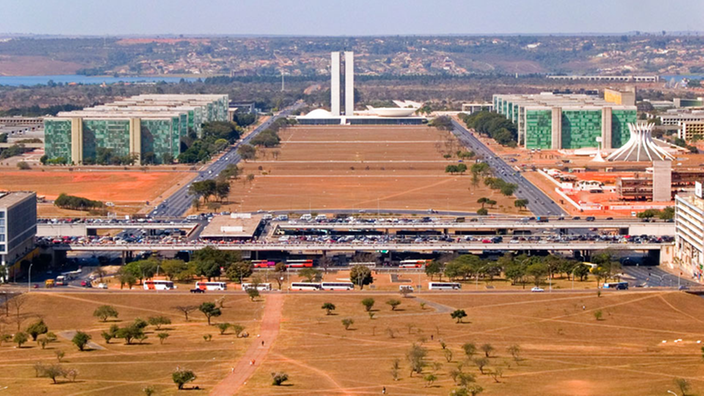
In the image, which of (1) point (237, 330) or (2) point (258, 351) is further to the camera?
(1) point (237, 330)

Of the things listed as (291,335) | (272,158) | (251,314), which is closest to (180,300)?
Result: (251,314)

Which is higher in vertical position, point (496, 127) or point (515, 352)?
point (496, 127)

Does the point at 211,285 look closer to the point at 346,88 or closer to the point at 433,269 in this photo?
the point at 433,269

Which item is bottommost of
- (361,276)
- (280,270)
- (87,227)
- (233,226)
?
(280,270)

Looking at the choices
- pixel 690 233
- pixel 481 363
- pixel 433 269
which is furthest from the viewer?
pixel 690 233

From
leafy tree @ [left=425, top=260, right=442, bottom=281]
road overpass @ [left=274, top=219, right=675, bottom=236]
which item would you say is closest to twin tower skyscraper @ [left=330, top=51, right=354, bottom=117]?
road overpass @ [left=274, top=219, right=675, bottom=236]

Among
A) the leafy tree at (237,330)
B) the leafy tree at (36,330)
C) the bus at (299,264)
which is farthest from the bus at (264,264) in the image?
the leafy tree at (36,330)

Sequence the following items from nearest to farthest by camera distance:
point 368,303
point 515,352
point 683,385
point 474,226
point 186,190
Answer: point 683,385 → point 515,352 → point 368,303 → point 474,226 → point 186,190

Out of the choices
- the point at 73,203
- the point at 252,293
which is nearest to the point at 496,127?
the point at 73,203

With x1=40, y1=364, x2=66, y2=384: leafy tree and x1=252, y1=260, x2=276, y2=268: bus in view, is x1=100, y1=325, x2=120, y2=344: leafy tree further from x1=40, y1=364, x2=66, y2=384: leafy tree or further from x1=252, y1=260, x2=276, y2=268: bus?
x1=252, y1=260, x2=276, y2=268: bus
